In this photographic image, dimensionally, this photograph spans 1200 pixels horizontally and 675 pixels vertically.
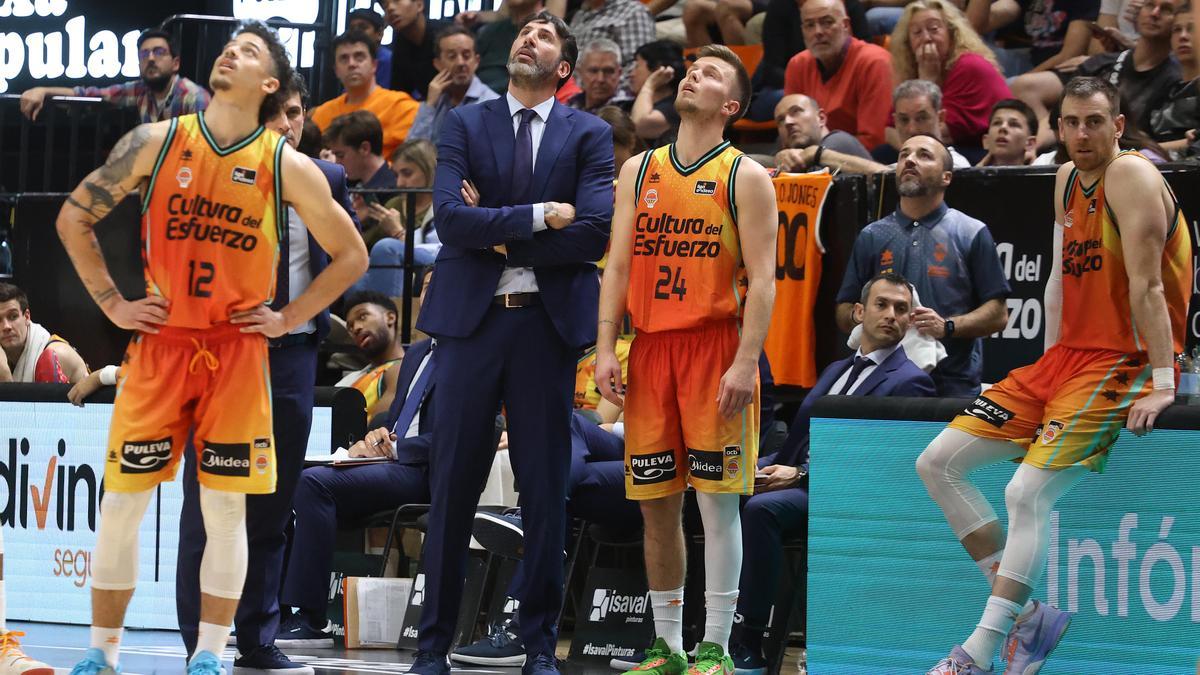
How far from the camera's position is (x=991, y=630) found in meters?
5.48

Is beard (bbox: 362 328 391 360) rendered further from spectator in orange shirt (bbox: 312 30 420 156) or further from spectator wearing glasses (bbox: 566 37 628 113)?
spectator in orange shirt (bbox: 312 30 420 156)

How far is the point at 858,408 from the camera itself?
6.23 m

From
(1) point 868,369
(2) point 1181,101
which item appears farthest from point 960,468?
(2) point 1181,101

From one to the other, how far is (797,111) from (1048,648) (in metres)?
3.97

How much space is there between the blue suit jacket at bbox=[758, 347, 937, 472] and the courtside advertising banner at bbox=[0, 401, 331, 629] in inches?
88.3

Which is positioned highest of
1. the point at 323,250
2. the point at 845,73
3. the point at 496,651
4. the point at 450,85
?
the point at 845,73

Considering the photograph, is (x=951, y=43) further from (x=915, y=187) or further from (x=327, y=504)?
(x=327, y=504)

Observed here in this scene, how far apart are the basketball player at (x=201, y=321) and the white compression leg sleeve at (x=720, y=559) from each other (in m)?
1.53

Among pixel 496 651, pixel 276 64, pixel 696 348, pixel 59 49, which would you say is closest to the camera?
pixel 276 64

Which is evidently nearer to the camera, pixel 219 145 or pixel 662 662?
pixel 219 145

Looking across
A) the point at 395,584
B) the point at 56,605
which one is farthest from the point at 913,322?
the point at 56,605

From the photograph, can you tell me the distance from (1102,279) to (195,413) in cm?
310

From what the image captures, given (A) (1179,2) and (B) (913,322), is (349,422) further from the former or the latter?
(A) (1179,2)

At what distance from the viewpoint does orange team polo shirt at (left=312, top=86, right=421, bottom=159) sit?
39.3 ft
